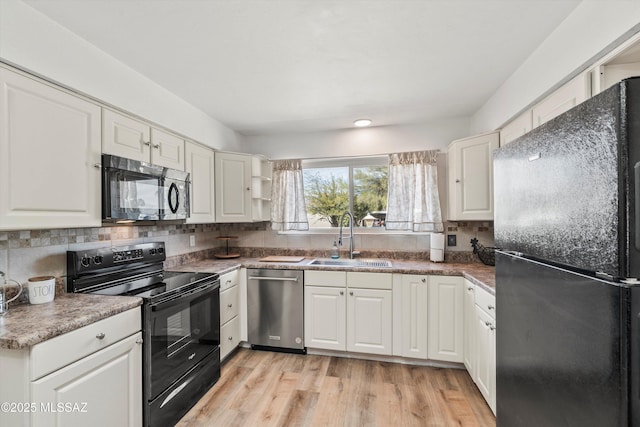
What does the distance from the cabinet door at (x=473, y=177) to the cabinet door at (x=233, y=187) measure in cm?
209

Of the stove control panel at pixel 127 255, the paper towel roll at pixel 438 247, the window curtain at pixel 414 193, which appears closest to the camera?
the stove control panel at pixel 127 255

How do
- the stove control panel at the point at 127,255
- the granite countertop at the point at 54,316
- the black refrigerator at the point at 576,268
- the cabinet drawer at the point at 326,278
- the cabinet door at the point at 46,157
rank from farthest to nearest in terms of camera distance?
the cabinet drawer at the point at 326,278 → the stove control panel at the point at 127,255 → the cabinet door at the point at 46,157 → the granite countertop at the point at 54,316 → the black refrigerator at the point at 576,268

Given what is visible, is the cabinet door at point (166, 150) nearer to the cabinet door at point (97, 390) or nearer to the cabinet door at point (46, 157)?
the cabinet door at point (46, 157)

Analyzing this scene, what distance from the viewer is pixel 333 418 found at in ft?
6.09

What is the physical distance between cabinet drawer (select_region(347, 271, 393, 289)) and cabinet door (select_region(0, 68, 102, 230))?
194 centimetres

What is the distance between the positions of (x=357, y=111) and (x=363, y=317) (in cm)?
192

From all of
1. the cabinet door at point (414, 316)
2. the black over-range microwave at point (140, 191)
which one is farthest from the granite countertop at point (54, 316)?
the cabinet door at point (414, 316)

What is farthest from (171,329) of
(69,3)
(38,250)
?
(69,3)

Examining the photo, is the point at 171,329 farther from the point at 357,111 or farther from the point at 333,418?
the point at 357,111

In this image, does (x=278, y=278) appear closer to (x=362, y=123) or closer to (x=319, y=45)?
(x=362, y=123)

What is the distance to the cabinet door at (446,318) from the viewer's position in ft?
7.75

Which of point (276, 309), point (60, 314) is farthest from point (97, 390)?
point (276, 309)

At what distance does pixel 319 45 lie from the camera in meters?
1.66

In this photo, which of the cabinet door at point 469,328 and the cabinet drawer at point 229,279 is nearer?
the cabinet door at point 469,328
